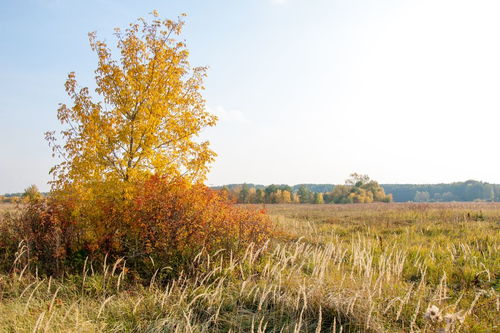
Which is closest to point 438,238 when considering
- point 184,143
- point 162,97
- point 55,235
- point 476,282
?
point 476,282

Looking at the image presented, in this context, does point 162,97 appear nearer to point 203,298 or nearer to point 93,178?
point 93,178

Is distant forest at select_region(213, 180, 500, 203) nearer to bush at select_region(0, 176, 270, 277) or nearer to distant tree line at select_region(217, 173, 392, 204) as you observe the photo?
distant tree line at select_region(217, 173, 392, 204)

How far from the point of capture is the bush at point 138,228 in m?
8.41

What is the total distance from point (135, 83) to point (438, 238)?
9.91m

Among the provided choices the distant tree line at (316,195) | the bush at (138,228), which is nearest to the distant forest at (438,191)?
the distant tree line at (316,195)

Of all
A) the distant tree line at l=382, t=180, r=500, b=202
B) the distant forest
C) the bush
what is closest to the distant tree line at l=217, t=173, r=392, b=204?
the distant forest

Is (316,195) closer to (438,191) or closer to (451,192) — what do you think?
(451,192)

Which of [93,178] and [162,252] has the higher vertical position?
[93,178]

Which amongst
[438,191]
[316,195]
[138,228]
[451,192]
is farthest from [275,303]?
[438,191]

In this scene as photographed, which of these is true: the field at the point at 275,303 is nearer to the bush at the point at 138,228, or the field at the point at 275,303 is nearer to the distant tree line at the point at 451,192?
the bush at the point at 138,228

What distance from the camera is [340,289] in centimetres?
609

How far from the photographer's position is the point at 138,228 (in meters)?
8.57

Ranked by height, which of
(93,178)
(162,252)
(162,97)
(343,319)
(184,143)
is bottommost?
(343,319)

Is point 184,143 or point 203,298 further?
point 184,143
